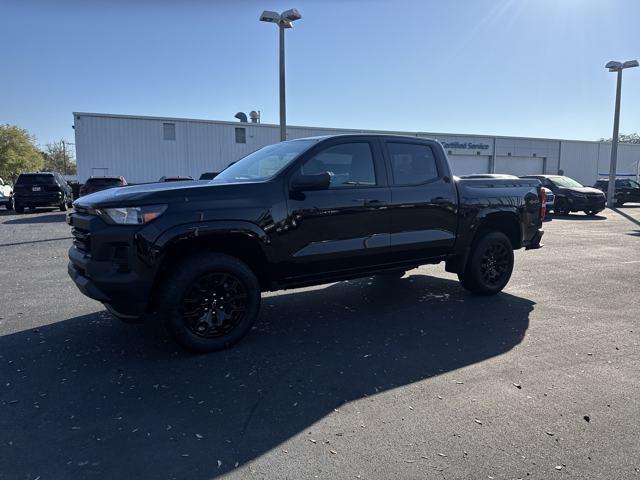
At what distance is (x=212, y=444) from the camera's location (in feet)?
9.30

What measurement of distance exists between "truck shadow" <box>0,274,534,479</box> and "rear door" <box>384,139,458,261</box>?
0.78 meters

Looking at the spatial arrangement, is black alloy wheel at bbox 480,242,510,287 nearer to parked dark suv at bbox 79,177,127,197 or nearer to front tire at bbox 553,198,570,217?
parked dark suv at bbox 79,177,127,197

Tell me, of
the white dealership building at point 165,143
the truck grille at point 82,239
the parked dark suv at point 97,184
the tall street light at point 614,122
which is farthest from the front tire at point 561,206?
the truck grille at point 82,239

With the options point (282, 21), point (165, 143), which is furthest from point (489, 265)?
point (165, 143)

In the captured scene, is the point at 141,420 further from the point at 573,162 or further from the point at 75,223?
the point at 573,162

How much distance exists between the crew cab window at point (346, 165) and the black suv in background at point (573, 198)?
54.5 feet

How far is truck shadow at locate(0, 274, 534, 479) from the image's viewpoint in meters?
2.76

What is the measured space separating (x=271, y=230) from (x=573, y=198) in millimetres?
18932

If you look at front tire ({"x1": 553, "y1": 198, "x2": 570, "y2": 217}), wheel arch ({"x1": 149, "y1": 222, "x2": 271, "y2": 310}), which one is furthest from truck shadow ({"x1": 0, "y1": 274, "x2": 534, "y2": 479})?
front tire ({"x1": 553, "y1": 198, "x2": 570, "y2": 217})

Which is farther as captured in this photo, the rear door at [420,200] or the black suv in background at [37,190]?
the black suv in background at [37,190]

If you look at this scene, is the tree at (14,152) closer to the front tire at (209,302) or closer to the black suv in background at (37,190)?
the black suv in background at (37,190)

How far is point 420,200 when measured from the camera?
17.7 feet

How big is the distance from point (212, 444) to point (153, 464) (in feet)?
1.13

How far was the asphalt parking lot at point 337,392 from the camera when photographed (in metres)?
2.68
